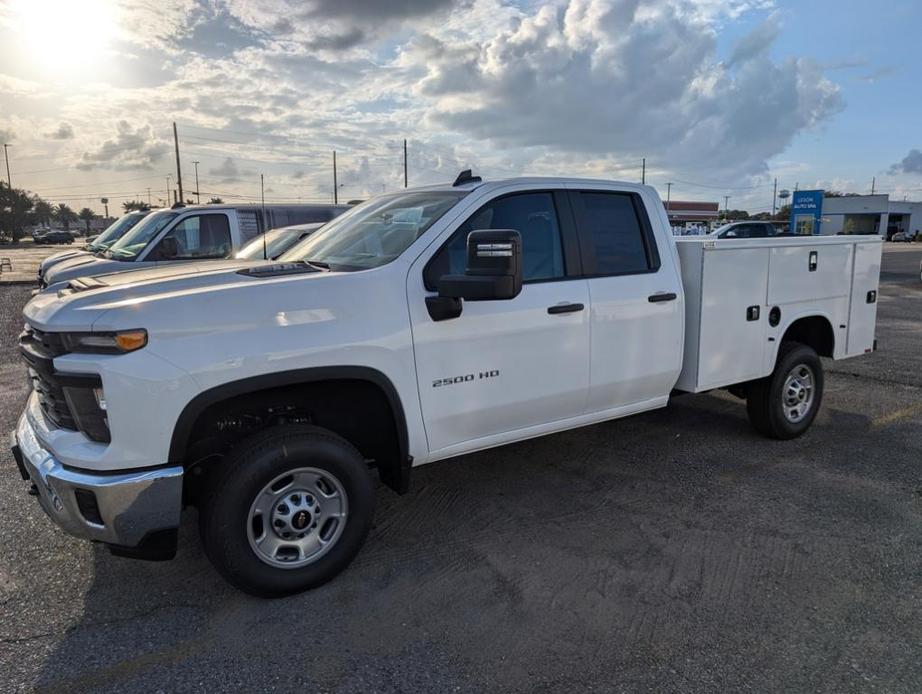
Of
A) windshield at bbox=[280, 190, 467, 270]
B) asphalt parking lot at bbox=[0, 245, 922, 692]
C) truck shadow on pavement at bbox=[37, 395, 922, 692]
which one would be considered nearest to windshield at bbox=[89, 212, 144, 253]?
Result: asphalt parking lot at bbox=[0, 245, 922, 692]

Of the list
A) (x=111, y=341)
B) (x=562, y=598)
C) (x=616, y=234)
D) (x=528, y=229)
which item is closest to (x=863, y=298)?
(x=616, y=234)

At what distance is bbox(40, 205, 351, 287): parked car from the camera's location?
9617mm

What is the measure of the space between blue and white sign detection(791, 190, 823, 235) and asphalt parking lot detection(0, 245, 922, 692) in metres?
42.9

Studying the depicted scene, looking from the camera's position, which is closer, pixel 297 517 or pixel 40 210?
pixel 297 517

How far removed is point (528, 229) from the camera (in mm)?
4062

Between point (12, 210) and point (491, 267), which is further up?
point (12, 210)

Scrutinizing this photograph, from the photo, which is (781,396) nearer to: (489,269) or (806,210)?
(489,269)

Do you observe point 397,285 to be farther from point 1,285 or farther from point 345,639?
point 1,285

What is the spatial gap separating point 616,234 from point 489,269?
5.38 ft

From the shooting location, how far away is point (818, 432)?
5816 millimetres

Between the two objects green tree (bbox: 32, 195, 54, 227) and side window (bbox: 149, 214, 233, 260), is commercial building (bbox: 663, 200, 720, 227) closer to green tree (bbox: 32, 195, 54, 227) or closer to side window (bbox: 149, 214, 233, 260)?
side window (bbox: 149, 214, 233, 260)

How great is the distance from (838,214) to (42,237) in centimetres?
9017

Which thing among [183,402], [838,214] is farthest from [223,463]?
[838,214]

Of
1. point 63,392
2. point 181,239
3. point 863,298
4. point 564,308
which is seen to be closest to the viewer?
point 63,392
